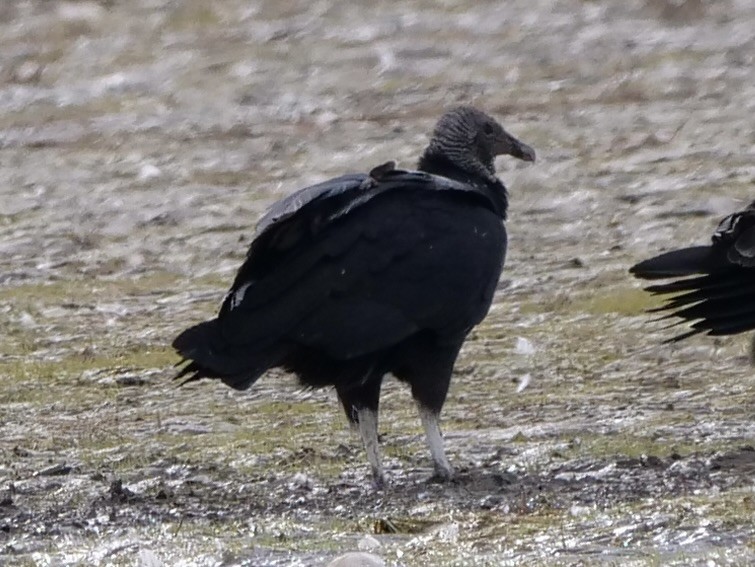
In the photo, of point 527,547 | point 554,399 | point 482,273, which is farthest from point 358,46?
point 527,547

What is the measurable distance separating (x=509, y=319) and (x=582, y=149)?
3.01 m

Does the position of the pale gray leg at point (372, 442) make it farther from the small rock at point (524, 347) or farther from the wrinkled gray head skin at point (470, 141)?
the small rock at point (524, 347)

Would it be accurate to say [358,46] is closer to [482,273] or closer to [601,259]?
[601,259]

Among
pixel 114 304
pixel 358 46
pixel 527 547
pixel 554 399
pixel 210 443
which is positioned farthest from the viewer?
pixel 358 46

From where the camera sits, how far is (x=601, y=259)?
8422 millimetres

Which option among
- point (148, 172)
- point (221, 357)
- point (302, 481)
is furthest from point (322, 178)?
point (221, 357)

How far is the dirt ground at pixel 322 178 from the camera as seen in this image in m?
4.98

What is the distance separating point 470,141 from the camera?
622 cm

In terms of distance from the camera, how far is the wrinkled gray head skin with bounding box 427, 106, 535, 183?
20.3 ft

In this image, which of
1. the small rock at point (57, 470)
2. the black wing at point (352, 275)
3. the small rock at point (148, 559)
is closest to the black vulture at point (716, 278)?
the black wing at point (352, 275)

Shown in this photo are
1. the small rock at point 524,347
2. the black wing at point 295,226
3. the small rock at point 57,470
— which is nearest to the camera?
the black wing at point 295,226

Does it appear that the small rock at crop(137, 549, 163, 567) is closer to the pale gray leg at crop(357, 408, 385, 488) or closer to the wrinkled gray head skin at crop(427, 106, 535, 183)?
the pale gray leg at crop(357, 408, 385, 488)

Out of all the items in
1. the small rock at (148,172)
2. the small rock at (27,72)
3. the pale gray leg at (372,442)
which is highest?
the pale gray leg at (372,442)

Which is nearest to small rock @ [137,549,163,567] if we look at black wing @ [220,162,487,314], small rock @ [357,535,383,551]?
small rock @ [357,535,383,551]
